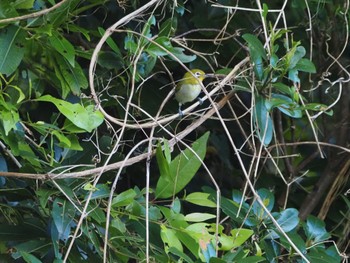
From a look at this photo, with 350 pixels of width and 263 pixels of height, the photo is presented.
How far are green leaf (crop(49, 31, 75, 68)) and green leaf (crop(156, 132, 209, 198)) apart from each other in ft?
1.16

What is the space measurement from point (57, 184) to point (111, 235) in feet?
0.54

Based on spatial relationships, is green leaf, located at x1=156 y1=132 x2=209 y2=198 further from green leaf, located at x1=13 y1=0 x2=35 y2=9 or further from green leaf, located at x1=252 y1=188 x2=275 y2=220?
green leaf, located at x1=13 y1=0 x2=35 y2=9

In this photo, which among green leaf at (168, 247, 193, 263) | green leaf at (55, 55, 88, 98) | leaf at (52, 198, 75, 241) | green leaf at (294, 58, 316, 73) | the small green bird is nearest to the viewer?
green leaf at (168, 247, 193, 263)

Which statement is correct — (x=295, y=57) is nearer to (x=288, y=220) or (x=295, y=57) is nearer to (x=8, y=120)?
(x=288, y=220)

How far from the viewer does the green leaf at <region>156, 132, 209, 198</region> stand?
5.58 feet

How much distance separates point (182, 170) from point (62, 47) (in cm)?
41

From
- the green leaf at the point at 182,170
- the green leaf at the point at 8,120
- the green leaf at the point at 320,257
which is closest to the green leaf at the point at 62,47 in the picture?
the green leaf at the point at 8,120

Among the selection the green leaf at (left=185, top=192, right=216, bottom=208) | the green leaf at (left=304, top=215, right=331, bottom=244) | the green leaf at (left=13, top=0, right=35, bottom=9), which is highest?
the green leaf at (left=13, top=0, right=35, bottom=9)

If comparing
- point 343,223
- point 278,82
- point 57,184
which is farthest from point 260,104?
point 343,223

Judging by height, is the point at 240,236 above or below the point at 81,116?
below

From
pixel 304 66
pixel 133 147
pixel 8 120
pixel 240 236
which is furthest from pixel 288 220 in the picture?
pixel 8 120

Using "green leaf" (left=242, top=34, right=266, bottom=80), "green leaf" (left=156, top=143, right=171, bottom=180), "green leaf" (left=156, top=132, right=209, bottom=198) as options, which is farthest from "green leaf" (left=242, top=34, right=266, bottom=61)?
"green leaf" (left=156, top=143, right=171, bottom=180)

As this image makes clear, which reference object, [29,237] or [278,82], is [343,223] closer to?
[278,82]

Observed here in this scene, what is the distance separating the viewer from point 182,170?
5.62 feet
